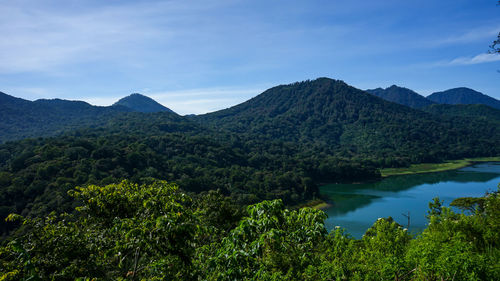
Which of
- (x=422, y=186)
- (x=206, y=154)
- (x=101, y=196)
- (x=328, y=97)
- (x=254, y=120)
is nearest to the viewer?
(x=101, y=196)

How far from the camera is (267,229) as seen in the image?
3.84m

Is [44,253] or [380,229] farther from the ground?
[44,253]

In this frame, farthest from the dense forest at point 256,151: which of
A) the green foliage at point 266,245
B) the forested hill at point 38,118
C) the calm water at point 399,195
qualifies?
the forested hill at point 38,118

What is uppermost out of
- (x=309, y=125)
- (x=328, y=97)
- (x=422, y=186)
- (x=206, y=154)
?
→ (x=328, y=97)

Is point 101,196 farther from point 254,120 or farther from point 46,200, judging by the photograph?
point 254,120

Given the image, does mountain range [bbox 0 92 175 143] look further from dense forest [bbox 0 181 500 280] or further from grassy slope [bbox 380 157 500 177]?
dense forest [bbox 0 181 500 280]

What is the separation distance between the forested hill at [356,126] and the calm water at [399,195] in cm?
2651

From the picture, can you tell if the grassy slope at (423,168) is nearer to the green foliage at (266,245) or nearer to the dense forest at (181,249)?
the dense forest at (181,249)

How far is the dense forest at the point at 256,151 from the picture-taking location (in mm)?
41691

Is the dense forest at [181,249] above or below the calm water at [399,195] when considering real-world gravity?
above

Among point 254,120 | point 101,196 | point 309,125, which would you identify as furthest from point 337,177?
point 254,120

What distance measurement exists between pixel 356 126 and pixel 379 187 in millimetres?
96935

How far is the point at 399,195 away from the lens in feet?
168

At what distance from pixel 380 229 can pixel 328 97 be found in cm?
18761
